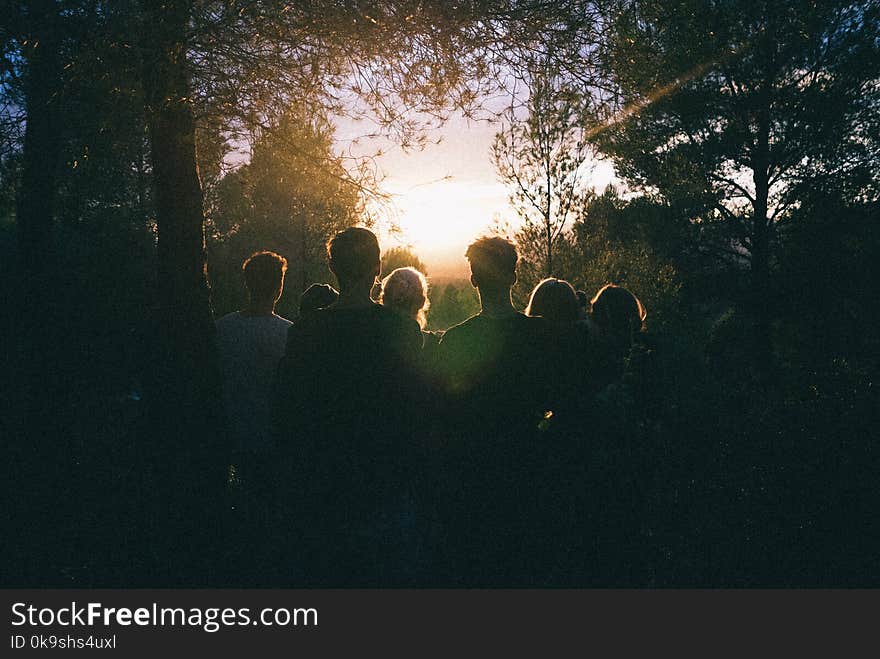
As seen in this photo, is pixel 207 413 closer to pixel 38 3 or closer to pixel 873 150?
pixel 38 3

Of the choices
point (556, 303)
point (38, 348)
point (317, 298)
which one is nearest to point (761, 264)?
point (556, 303)

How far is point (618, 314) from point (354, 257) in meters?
2.26

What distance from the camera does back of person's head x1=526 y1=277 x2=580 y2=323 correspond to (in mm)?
3439

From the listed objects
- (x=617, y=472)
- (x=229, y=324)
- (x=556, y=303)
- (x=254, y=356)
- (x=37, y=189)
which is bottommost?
(x=617, y=472)

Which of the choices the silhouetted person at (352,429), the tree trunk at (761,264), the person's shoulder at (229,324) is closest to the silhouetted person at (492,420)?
the silhouetted person at (352,429)

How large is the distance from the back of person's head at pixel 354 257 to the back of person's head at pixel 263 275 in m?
1.51

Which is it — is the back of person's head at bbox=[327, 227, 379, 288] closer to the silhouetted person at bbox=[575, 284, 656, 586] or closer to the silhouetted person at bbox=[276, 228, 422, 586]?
the silhouetted person at bbox=[276, 228, 422, 586]

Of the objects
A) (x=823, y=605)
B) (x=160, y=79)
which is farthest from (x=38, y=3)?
(x=823, y=605)

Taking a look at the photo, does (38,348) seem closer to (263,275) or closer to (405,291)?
(263,275)

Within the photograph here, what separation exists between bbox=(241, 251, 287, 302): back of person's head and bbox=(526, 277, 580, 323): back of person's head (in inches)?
68.5

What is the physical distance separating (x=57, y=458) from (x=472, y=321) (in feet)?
15.3

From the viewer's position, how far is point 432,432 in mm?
2654

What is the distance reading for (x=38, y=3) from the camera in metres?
4.85

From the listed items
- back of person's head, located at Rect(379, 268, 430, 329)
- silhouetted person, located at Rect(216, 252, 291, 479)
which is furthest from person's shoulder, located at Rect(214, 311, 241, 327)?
back of person's head, located at Rect(379, 268, 430, 329)
